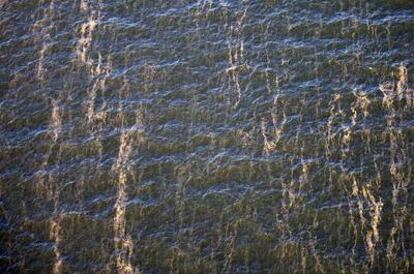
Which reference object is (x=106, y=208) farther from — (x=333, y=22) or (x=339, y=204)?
(x=333, y=22)

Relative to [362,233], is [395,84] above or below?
above

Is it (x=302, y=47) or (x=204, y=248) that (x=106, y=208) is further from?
(x=302, y=47)

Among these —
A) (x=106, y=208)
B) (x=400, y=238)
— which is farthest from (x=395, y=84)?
(x=106, y=208)

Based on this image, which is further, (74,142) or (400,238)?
(74,142)

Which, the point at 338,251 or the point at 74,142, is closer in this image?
the point at 338,251

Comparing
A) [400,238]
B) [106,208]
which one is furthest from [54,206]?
[400,238]

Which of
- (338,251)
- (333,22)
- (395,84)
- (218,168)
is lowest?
(338,251)
